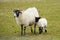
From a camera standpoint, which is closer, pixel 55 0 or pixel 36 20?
pixel 36 20

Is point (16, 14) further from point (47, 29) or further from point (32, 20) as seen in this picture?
point (47, 29)

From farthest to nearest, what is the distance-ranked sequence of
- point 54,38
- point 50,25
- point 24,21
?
point 50,25 → point 24,21 → point 54,38

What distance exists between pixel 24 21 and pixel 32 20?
2.02 ft

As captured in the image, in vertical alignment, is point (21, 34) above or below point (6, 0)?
below

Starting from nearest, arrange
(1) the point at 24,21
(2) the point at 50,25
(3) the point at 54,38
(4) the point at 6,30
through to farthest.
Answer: (3) the point at 54,38 → (1) the point at 24,21 → (4) the point at 6,30 → (2) the point at 50,25

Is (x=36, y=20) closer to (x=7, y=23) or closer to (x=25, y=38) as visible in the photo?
(x=25, y=38)

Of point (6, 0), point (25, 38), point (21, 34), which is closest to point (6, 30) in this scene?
point (21, 34)

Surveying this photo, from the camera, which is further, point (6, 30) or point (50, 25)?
point (50, 25)

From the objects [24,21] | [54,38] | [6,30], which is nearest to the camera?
[54,38]

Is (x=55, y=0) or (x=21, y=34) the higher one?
(x=55, y=0)

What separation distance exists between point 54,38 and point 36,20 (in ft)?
6.88

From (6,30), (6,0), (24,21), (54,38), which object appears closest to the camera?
(54,38)

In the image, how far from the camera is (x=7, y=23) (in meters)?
18.3

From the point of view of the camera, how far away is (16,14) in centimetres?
1392
